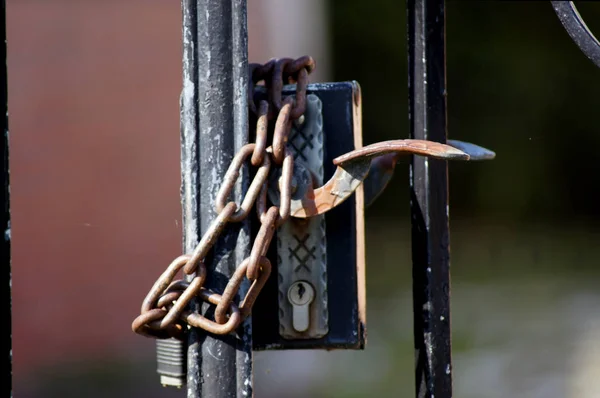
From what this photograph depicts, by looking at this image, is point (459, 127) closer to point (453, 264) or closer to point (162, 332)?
point (453, 264)

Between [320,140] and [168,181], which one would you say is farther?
[168,181]

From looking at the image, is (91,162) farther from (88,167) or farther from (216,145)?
(216,145)

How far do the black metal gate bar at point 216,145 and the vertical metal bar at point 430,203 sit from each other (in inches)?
7.7

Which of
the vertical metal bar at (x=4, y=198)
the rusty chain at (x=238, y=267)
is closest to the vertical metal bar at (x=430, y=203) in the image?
the rusty chain at (x=238, y=267)

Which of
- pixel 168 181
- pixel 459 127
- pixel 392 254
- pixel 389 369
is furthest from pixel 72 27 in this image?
Result: pixel 459 127

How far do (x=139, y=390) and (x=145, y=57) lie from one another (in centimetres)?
144

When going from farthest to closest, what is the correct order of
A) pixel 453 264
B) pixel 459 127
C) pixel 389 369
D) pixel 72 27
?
1. pixel 459 127
2. pixel 453 264
3. pixel 389 369
4. pixel 72 27

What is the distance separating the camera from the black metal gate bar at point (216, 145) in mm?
754

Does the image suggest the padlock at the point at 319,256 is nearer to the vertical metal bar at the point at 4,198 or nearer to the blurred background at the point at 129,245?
the vertical metal bar at the point at 4,198

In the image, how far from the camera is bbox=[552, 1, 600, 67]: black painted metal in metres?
0.81

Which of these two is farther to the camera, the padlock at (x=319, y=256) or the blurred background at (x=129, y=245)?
the blurred background at (x=129, y=245)

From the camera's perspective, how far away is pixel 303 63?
81cm

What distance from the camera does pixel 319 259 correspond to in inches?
32.0

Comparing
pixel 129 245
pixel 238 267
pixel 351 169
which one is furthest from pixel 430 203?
pixel 129 245
